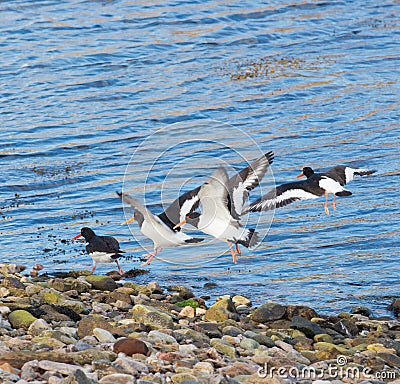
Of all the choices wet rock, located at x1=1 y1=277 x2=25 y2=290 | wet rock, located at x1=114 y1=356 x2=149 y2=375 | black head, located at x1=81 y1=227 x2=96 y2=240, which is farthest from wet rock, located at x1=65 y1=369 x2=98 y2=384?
black head, located at x1=81 y1=227 x2=96 y2=240

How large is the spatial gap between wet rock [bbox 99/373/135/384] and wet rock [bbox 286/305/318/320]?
3.06 meters

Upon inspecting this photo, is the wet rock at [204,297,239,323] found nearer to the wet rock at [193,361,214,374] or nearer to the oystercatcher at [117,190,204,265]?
the oystercatcher at [117,190,204,265]

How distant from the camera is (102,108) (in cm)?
1588

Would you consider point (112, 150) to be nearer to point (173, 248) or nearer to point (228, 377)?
point (173, 248)

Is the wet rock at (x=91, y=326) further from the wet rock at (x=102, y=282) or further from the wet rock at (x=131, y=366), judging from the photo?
the wet rock at (x=102, y=282)

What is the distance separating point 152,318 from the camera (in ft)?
22.4

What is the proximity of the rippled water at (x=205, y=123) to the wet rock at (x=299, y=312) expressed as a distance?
0.65m

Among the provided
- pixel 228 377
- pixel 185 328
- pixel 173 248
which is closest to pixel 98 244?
pixel 173 248

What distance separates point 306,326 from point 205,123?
8.01m

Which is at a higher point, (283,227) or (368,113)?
(368,113)

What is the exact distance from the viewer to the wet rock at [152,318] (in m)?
6.74

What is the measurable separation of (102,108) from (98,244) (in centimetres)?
692

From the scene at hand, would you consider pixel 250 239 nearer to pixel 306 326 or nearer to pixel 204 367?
pixel 306 326

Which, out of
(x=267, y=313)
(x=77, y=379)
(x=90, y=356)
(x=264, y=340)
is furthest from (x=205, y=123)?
(x=77, y=379)
